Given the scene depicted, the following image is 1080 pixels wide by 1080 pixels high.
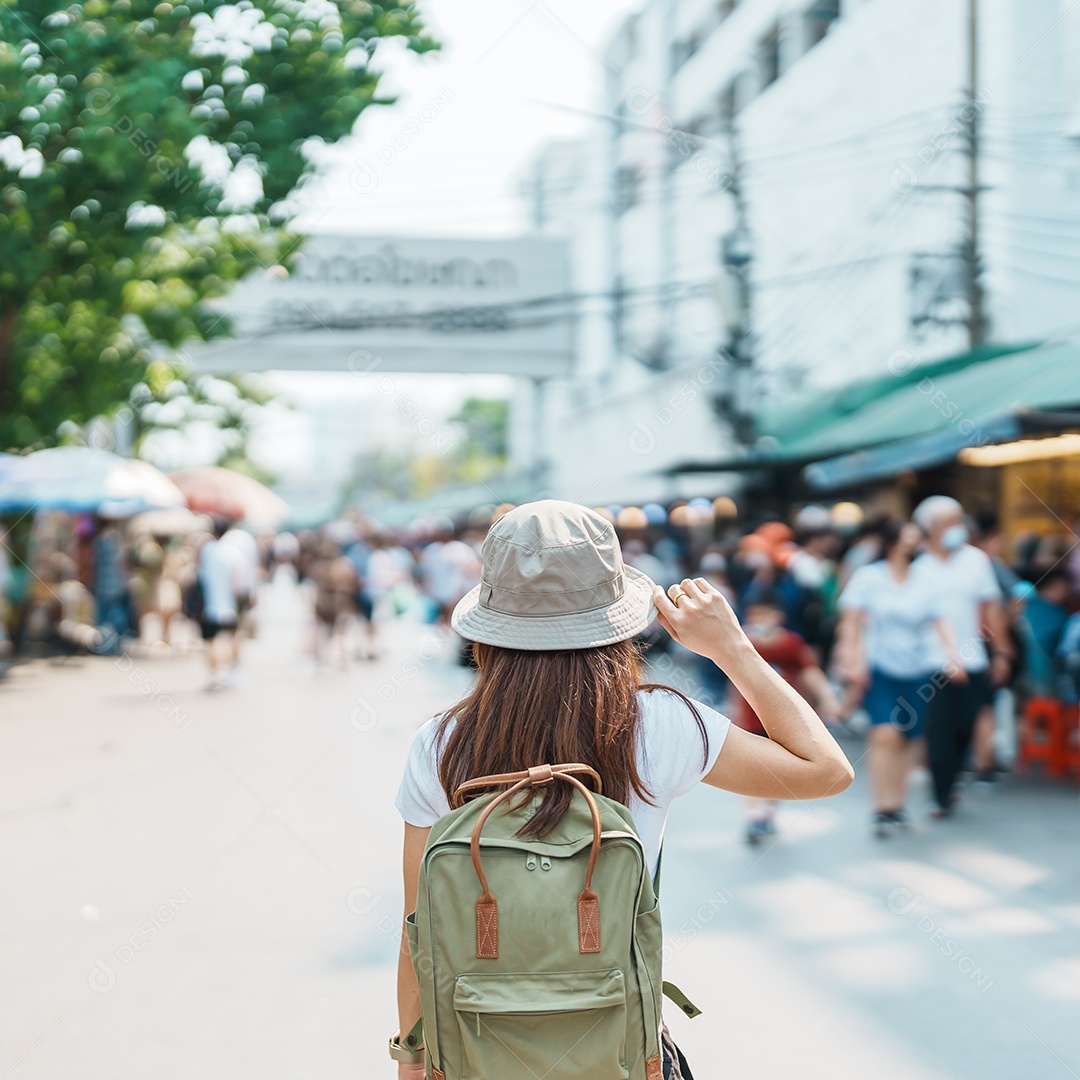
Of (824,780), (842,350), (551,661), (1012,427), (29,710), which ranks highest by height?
(842,350)

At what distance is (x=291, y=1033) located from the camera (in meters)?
3.82

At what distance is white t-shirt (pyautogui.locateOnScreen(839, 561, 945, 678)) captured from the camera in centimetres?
656

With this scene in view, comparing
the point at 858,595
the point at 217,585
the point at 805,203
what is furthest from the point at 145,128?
the point at 805,203

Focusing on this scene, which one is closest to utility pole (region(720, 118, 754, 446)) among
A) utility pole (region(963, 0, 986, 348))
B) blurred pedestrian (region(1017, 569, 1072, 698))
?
utility pole (region(963, 0, 986, 348))

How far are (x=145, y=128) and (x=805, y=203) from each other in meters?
12.2

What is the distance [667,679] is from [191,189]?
6.41 meters

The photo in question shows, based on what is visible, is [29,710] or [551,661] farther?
[29,710]

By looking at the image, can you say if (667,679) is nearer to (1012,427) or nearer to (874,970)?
(1012,427)

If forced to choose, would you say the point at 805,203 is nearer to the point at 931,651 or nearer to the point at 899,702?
the point at 931,651

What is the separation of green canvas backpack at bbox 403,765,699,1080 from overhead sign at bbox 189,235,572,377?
21.2 metres

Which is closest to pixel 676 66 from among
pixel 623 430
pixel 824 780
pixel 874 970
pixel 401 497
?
pixel 623 430

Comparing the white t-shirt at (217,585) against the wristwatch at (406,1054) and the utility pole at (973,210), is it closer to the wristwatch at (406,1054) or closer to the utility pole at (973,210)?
the utility pole at (973,210)

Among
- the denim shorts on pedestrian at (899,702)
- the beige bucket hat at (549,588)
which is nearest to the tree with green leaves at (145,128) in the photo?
the denim shorts on pedestrian at (899,702)

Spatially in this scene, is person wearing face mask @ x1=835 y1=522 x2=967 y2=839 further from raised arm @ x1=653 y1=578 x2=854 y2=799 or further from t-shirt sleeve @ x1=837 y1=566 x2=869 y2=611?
raised arm @ x1=653 y1=578 x2=854 y2=799
